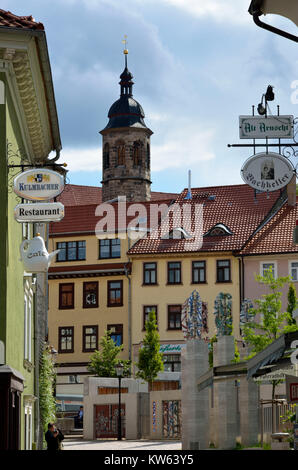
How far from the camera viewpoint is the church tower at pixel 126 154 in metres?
93.4

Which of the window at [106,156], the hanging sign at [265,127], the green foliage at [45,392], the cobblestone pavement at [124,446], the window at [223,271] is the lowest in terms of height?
the cobblestone pavement at [124,446]

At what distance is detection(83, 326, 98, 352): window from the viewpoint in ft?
215

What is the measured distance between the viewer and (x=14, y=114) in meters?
22.0

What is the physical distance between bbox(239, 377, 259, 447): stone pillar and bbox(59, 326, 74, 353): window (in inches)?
1267

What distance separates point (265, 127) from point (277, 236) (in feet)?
141

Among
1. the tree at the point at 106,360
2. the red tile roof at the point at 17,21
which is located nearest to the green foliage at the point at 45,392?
the red tile roof at the point at 17,21

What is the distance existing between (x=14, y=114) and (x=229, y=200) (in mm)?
47729

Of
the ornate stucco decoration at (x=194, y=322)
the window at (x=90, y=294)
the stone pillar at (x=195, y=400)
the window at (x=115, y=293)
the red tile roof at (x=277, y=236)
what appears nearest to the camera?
the stone pillar at (x=195, y=400)

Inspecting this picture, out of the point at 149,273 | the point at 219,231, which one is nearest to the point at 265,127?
the point at 149,273

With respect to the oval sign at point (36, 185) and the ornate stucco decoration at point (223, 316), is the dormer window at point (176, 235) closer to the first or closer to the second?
the ornate stucco decoration at point (223, 316)

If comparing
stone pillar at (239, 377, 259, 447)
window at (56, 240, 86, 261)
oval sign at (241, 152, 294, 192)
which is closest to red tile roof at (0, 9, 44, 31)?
oval sign at (241, 152, 294, 192)

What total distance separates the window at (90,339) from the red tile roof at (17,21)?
4577 centimetres

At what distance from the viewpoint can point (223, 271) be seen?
64000mm

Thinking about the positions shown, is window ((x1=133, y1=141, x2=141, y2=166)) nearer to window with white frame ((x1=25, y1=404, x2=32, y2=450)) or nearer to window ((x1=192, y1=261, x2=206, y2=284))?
window ((x1=192, y1=261, x2=206, y2=284))
